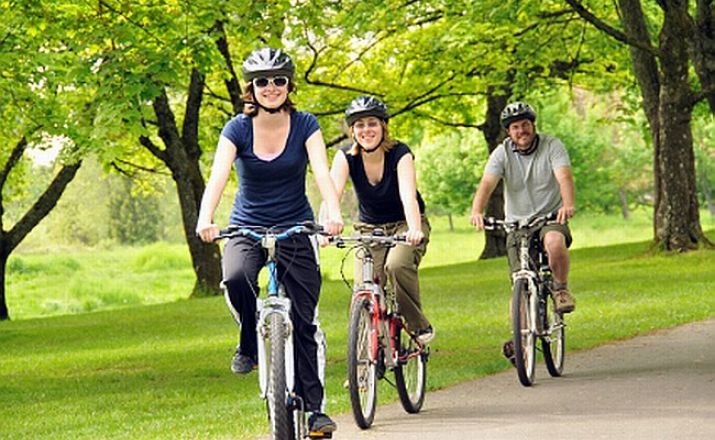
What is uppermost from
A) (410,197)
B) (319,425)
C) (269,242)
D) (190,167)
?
(190,167)

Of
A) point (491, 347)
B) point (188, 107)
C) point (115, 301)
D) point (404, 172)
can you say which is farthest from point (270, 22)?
point (115, 301)

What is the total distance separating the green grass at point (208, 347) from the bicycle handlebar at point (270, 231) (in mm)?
2401

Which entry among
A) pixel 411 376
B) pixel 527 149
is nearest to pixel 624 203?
pixel 527 149

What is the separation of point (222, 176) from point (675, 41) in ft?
75.0

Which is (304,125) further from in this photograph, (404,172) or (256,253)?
(404,172)

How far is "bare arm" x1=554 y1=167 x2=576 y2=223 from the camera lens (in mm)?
11562

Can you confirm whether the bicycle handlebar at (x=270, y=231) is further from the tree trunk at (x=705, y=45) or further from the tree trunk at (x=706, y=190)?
the tree trunk at (x=706, y=190)

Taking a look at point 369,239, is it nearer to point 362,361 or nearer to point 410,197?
point 410,197

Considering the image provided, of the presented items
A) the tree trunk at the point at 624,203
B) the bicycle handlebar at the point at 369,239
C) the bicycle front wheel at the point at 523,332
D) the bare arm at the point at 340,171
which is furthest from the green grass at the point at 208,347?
the tree trunk at the point at 624,203

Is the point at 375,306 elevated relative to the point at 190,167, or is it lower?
lower

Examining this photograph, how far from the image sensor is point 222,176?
7.75m

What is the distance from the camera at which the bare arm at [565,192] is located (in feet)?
37.9

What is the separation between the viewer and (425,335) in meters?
10.4

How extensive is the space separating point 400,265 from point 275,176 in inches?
92.3
